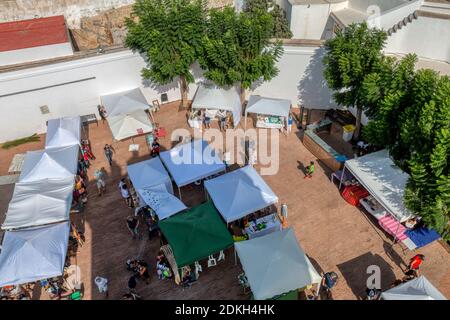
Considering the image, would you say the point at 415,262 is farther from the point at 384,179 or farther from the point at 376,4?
the point at 376,4

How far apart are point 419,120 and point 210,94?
11.9 m

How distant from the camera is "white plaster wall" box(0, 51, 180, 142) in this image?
1975 cm

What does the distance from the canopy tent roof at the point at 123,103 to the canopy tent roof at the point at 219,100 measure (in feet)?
10.3

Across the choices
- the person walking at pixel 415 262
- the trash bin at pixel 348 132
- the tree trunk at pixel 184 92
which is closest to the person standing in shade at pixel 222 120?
the tree trunk at pixel 184 92

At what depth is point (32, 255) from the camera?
40.8 feet

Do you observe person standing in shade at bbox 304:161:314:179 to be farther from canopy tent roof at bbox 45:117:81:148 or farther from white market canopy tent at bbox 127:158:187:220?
canopy tent roof at bbox 45:117:81:148

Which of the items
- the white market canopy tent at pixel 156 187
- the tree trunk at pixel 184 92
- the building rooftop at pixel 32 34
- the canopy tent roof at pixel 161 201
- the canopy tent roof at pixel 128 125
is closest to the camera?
the canopy tent roof at pixel 161 201

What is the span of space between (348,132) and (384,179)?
549 cm

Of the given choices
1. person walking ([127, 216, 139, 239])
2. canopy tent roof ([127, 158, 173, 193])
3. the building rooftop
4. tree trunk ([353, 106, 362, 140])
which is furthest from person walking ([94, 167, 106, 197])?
tree trunk ([353, 106, 362, 140])

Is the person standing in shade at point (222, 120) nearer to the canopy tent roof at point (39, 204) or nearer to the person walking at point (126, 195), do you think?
the person walking at point (126, 195)

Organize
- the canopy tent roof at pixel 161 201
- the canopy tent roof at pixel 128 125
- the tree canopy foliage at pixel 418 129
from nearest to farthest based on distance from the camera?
the tree canopy foliage at pixel 418 129 < the canopy tent roof at pixel 161 201 < the canopy tent roof at pixel 128 125

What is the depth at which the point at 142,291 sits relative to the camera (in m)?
13.1

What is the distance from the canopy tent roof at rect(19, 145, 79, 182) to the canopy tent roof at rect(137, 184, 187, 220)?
12.8ft

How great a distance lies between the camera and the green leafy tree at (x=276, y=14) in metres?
28.1
